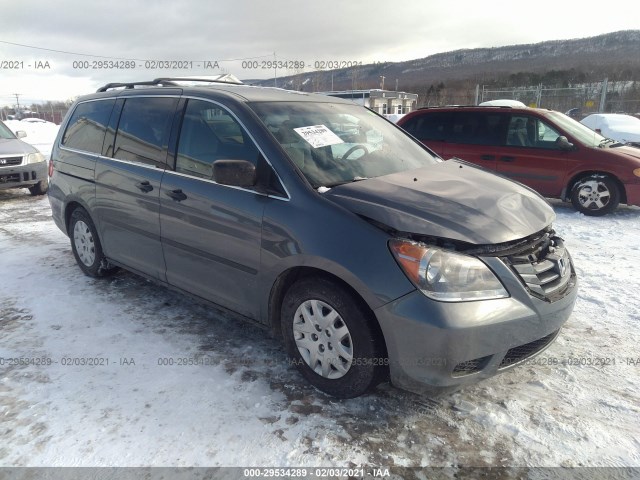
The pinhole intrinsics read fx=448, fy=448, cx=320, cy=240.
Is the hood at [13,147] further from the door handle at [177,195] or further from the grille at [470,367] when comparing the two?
the grille at [470,367]

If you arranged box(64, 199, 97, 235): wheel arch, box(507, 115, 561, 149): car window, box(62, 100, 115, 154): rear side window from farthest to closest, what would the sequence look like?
1. box(507, 115, 561, 149): car window
2. box(64, 199, 97, 235): wheel arch
3. box(62, 100, 115, 154): rear side window

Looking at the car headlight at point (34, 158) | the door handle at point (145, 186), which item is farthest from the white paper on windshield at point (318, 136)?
the car headlight at point (34, 158)

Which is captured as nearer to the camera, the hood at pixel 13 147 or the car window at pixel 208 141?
the car window at pixel 208 141

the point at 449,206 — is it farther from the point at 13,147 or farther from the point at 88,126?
the point at 13,147

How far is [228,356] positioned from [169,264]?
90cm

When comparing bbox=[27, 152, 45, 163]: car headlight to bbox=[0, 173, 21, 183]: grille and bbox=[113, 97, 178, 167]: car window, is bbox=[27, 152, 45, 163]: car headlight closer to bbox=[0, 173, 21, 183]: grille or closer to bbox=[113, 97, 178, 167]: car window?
bbox=[0, 173, 21, 183]: grille

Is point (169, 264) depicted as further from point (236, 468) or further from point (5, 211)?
point (5, 211)

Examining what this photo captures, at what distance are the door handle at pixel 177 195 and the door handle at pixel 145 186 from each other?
0.97ft

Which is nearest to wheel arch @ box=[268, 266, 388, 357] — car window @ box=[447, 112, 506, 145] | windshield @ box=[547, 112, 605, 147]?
car window @ box=[447, 112, 506, 145]

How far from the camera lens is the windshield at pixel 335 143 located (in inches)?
115

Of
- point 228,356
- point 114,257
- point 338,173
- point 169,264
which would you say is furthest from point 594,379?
point 114,257

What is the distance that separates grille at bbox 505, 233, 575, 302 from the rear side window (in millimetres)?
3716

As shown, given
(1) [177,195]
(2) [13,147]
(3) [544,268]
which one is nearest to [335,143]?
(1) [177,195]

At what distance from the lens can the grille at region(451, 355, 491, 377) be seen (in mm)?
2348
